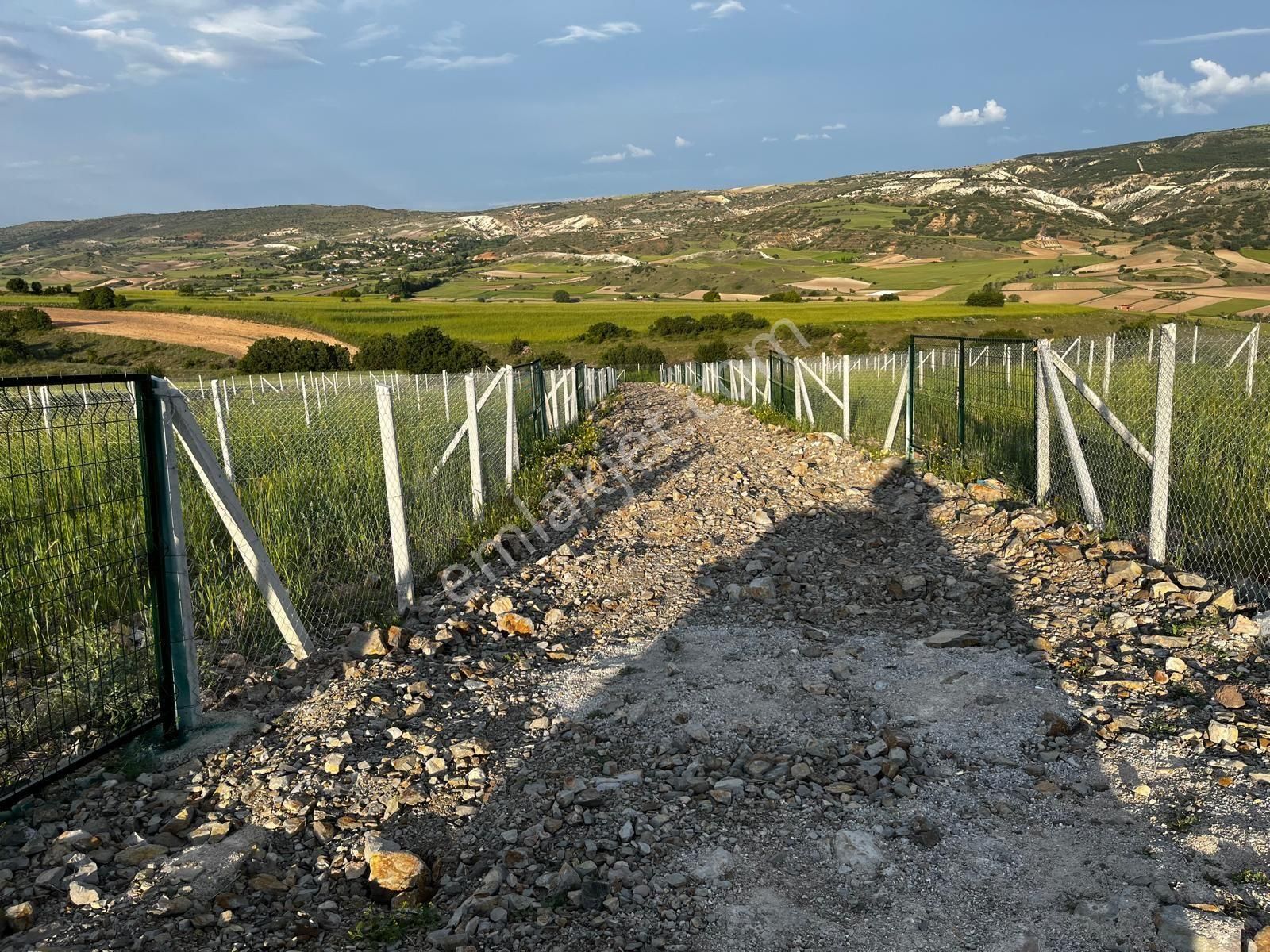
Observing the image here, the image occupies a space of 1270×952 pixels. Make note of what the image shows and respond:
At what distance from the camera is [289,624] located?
4801 mm

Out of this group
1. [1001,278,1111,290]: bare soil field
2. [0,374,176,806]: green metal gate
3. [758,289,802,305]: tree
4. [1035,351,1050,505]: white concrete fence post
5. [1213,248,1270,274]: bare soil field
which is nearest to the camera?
[0,374,176,806]: green metal gate

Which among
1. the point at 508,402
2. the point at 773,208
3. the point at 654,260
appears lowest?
the point at 508,402

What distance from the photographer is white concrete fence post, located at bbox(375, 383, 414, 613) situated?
567 cm

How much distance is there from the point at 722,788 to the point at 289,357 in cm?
4567

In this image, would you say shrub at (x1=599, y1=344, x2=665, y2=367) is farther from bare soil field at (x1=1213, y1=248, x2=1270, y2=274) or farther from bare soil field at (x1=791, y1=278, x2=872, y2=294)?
bare soil field at (x1=1213, y1=248, x2=1270, y2=274)

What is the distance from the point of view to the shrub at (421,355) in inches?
1695

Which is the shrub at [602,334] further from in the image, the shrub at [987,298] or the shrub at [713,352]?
the shrub at [987,298]

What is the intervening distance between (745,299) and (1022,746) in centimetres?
7253

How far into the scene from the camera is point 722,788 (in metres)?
3.50

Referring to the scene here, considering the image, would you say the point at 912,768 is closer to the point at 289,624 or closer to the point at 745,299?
the point at 289,624

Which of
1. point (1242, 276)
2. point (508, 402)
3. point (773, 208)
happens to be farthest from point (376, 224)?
point (508, 402)

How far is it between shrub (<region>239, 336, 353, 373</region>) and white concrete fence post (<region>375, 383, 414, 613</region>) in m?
40.6

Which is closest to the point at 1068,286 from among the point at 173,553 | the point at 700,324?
the point at 700,324

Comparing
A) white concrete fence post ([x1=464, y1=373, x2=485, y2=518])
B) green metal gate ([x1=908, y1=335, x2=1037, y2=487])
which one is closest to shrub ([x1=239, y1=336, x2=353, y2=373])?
green metal gate ([x1=908, y1=335, x2=1037, y2=487])
